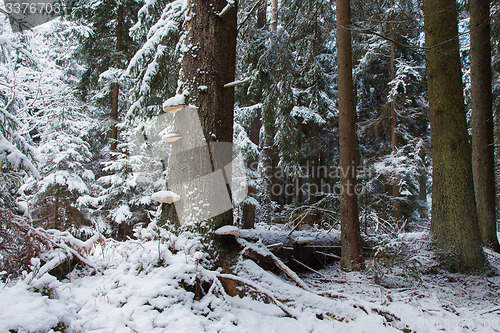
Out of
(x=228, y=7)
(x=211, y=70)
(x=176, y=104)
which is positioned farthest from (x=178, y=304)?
(x=228, y=7)

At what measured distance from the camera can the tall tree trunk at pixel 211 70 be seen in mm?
2996

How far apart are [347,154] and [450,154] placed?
1873mm

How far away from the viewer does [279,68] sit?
6445 millimetres

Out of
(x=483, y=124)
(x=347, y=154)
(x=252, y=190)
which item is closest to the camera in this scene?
(x=347, y=154)

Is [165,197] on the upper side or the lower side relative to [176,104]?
lower

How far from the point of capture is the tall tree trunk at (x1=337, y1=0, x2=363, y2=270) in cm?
440

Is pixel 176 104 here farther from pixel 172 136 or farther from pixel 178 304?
pixel 178 304

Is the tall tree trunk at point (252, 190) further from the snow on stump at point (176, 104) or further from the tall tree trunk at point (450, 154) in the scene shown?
the snow on stump at point (176, 104)

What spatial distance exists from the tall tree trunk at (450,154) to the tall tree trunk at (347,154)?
4.63ft

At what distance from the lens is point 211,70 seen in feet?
10.1

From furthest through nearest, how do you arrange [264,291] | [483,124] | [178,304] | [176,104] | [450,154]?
[483,124], [450,154], [176,104], [264,291], [178,304]

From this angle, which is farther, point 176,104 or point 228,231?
point 176,104

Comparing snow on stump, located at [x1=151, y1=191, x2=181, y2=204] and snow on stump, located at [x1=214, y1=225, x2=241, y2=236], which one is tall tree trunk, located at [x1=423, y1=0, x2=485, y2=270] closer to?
snow on stump, located at [x1=214, y1=225, x2=241, y2=236]

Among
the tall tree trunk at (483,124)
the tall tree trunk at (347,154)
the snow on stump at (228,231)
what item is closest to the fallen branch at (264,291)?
the snow on stump at (228,231)
